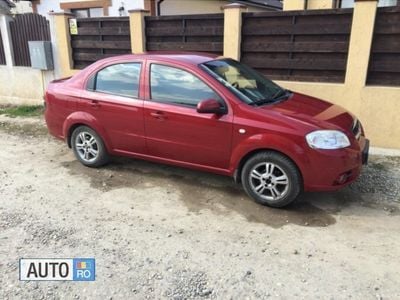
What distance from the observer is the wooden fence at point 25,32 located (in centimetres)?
911

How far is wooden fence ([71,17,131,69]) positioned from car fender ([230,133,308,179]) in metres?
4.83

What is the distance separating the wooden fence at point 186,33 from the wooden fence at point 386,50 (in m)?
2.60

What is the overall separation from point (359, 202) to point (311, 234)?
3.30 ft

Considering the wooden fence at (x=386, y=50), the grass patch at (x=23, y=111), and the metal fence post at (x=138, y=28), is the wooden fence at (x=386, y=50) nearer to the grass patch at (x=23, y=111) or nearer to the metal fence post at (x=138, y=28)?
the metal fence post at (x=138, y=28)

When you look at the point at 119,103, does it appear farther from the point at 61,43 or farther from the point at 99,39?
the point at 61,43

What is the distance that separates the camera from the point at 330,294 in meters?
2.76

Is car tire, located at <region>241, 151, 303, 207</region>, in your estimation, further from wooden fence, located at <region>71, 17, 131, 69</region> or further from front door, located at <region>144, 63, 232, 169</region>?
wooden fence, located at <region>71, 17, 131, 69</region>

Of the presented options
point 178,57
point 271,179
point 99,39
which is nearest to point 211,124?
point 271,179

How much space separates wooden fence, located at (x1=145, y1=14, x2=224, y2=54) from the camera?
22.5ft

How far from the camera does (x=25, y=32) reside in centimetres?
945

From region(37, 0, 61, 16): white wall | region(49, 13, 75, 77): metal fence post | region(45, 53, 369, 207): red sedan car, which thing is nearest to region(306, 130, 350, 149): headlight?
region(45, 53, 369, 207): red sedan car

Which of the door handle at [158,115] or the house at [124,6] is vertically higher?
the house at [124,6]

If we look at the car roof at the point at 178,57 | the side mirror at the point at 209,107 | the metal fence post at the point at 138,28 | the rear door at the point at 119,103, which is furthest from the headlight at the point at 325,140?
the metal fence post at the point at 138,28

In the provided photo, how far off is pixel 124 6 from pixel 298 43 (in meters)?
9.13
